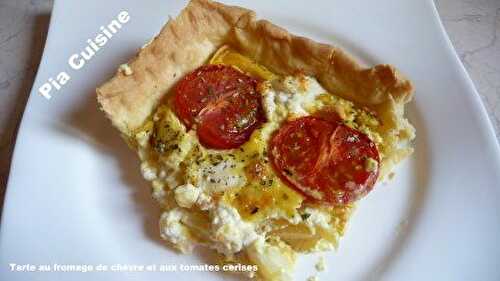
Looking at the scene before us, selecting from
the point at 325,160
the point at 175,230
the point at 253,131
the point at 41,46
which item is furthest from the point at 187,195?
the point at 41,46

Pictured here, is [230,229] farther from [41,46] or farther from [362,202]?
[41,46]

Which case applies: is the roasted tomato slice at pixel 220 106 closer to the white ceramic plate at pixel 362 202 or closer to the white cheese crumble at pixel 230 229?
the white cheese crumble at pixel 230 229

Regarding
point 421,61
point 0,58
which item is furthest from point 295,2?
point 0,58

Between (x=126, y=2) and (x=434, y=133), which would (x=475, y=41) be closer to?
(x=434, y=133)

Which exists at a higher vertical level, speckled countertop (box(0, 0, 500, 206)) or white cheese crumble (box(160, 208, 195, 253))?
speckled countertop (box(0, 0, 500, 206))

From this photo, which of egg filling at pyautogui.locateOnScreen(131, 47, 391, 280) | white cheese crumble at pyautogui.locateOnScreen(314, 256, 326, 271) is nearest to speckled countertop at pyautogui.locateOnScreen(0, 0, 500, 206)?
egg filling at pyautogui.locateOnScreen(131, 47, 391, 280)

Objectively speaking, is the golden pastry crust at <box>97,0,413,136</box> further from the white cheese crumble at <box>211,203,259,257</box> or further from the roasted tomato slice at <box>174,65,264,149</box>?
the white cheese crumble at <box>211,203,259,257</box>
